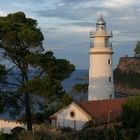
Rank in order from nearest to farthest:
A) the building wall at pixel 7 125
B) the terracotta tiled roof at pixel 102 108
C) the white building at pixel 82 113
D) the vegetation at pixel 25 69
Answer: the vegetation at pixel 25 69 → the terracotta tiled roof at pixel 102 108 → the white building at pixel 82 113 → the building wall at pixel 7 125

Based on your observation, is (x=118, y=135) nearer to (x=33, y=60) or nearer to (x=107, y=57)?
(x=33, y=60)

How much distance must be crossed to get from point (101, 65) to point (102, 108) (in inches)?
189

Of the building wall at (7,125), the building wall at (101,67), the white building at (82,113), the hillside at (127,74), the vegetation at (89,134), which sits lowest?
the vegetation at (89,134)

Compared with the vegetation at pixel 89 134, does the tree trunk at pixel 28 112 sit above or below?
above

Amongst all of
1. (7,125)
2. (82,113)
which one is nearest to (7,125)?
(7,125)

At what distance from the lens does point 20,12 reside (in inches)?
1064

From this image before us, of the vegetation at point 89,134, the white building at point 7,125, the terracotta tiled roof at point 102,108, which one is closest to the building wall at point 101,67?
the terracotta tiled roof at point 102,108

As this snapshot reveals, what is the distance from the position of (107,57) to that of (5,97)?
1097 cm

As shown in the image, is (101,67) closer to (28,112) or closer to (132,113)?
(28,112)

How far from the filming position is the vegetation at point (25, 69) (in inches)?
1010

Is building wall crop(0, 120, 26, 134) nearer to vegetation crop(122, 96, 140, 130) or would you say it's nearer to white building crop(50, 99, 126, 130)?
white building crop(50, 99, 126, 130)

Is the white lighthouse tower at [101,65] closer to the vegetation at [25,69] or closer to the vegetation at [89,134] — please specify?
the vegetation at [25,69]

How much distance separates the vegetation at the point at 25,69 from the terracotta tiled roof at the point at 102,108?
13.0ft

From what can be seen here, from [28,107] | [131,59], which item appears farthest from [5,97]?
[131,59]
